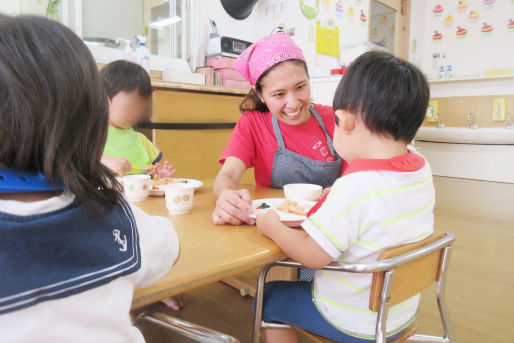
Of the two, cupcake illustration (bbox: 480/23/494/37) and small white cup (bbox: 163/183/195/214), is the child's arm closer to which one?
small white cup (bbox: 163/183/195/214)

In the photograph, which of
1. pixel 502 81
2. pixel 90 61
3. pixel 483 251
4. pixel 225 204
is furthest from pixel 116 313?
pixel 502 81

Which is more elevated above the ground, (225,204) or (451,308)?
(225,204)

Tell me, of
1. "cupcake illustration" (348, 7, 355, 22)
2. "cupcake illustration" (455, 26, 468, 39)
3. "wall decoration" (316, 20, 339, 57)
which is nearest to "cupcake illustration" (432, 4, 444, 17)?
"cupcake illustration" (455, 26, 468, 39)

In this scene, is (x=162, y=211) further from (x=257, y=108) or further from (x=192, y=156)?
(x=192, y=156)

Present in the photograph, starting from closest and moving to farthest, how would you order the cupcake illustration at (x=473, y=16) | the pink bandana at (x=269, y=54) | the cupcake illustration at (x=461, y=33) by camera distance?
the pink bandana at (x=269, y=54), the cupcake illustration at (x=473, y=16), the cupcake illustration at (x=461, y=33)

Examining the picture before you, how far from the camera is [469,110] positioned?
5918 mm

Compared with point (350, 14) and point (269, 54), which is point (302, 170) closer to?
point (269, 54)

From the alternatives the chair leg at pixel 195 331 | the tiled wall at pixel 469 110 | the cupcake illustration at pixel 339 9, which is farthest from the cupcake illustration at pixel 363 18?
the chair leg at pixel 195 331

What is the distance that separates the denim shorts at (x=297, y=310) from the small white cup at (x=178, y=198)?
0.33 metres

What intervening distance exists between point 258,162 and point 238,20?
2.75 meters

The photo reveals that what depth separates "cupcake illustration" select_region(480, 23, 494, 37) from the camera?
567 cm

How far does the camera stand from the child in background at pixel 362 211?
2.56 ft

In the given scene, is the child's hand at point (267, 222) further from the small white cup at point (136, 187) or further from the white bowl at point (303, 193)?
the small white cup at point (136, 187)

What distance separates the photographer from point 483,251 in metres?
2.59
